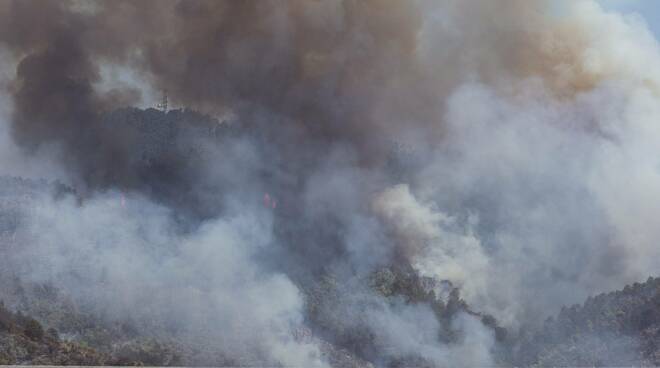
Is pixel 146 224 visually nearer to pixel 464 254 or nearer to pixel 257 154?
pixel 257 154

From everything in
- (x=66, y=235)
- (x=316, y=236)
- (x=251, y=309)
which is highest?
(x=316, y=236)

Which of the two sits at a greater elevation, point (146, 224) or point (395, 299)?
point (146, 224)

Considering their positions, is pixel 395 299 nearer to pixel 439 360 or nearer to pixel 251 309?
pixel 439 360

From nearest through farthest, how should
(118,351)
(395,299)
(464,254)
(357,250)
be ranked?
(118,351)
(395,299)
(357,250)
(464,254)

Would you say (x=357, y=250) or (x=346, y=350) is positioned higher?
(x=357, y=250)

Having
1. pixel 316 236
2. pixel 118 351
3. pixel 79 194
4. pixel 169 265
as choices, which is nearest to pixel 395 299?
pixel 316 236

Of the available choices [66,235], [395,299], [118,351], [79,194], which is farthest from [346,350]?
[79,194]

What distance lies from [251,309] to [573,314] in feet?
56.4

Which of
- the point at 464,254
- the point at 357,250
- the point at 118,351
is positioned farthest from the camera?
the point at 464,254

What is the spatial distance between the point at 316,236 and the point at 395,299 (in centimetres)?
700

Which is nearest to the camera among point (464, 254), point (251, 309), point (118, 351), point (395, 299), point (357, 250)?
point (118, 351)

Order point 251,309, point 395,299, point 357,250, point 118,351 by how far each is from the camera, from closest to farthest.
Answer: point 118,351
point 251,309
point 395,299
point 357,250

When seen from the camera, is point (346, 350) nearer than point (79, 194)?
Yes

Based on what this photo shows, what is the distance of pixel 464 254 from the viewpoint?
5509cm
